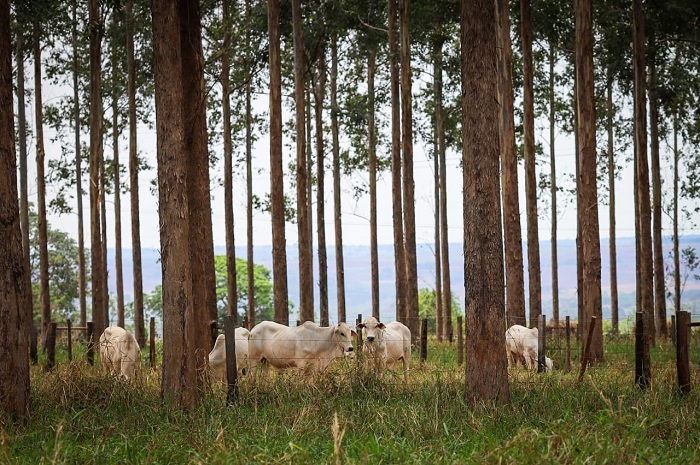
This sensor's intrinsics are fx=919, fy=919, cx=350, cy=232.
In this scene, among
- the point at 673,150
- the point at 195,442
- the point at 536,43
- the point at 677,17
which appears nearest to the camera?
the point at 195,442

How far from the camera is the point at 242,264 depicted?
55.8 metres

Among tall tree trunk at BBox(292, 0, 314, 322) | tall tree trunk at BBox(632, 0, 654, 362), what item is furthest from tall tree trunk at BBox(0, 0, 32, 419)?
tall tree trunk at BBox(632, 0, 654, 362)

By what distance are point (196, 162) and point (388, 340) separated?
5815 mm

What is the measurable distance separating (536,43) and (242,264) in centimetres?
2768

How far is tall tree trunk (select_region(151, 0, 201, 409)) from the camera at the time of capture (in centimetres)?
1081

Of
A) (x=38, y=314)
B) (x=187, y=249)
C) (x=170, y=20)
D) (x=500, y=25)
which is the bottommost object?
(x=38, y=314)

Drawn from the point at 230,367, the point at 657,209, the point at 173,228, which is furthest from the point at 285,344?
the point at 657,209

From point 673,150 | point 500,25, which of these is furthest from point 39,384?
point 673,150

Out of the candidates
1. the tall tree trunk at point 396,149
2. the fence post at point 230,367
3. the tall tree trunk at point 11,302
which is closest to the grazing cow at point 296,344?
the fence post at point 230,367

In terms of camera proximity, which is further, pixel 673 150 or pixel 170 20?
pixel 673 150

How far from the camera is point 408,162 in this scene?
926 inches

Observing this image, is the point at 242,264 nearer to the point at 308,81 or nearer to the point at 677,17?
the point at 308,81

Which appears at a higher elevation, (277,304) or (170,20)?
(170,20)

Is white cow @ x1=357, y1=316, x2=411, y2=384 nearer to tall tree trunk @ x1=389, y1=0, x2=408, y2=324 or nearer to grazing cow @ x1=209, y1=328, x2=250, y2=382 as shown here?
grazing cow @ x1=209, y1=328, x2=250, y2=382
